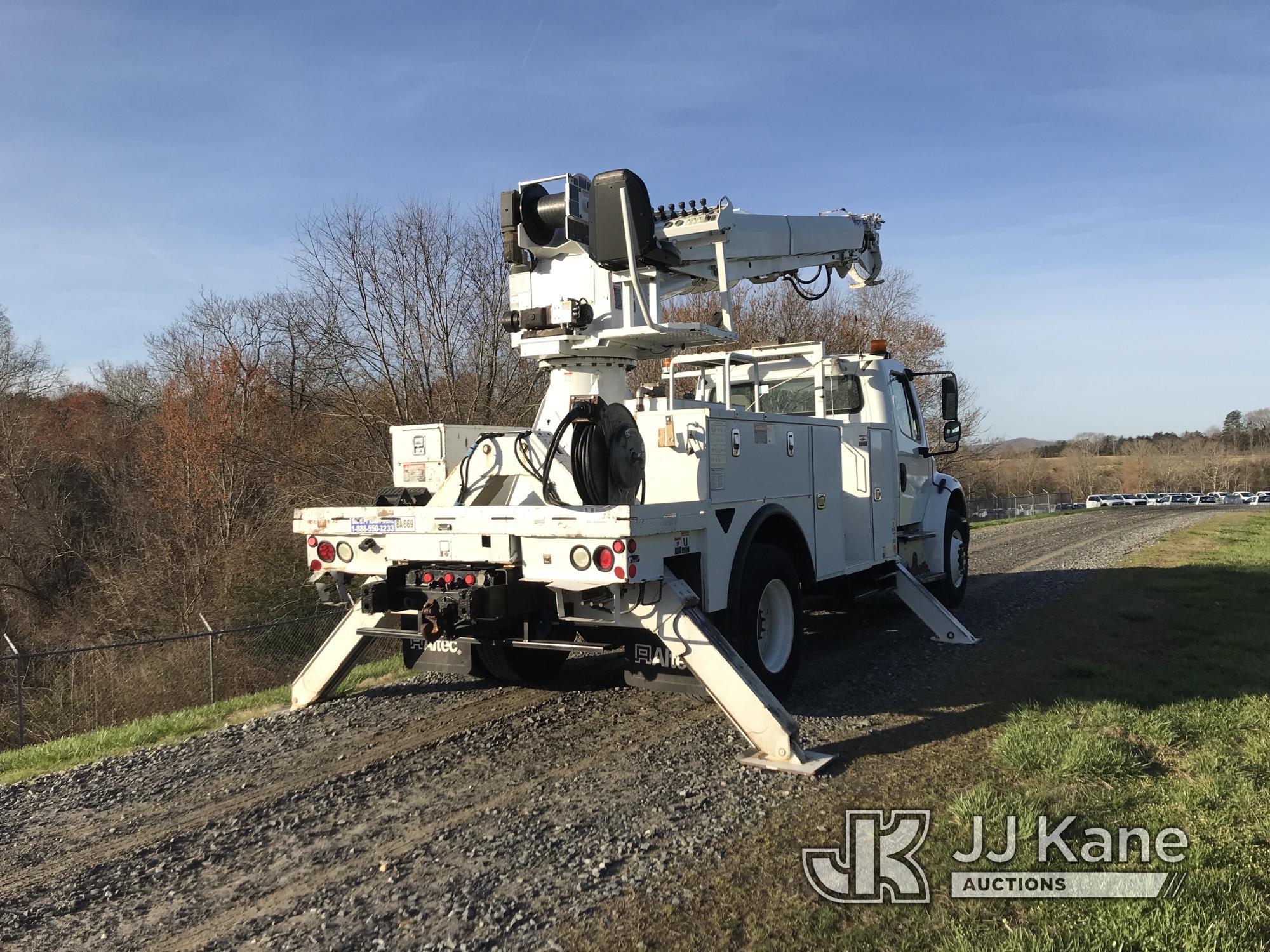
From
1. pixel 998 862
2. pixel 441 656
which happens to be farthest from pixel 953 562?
pixel 998 862

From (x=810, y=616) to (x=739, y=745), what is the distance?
485cm

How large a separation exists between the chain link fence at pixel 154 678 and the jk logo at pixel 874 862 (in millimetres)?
7558

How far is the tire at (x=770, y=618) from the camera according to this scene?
229 inches

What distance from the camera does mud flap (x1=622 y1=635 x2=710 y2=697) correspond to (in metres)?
5.32

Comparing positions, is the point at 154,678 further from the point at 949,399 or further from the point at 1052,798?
the point at 1052,798

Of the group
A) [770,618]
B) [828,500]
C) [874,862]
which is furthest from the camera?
[828,500]

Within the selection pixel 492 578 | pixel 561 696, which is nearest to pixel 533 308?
pixel 492 578

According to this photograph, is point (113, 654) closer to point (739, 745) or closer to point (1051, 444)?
point (739, 745)

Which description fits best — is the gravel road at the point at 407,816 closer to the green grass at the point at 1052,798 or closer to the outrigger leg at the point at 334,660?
the outrigger leg at the point at 334,660

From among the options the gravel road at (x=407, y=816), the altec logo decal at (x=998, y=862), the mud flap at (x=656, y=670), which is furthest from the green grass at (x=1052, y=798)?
the mud flap at (x=656, y=670)

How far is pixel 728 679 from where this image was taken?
4.99 meters

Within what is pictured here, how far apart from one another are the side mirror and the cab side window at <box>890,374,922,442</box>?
333 mm

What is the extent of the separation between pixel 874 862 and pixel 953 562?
23.5ft

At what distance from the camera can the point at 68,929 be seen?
11.3 ft
